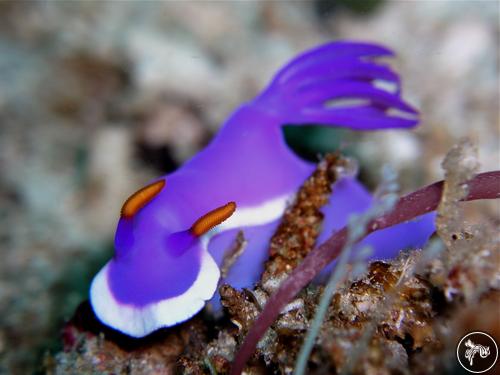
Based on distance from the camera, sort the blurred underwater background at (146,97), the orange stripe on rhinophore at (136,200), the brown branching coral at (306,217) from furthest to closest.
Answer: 1. the blurred underwater background at (146,97)
2. the brown branching coral at (306,217)
3. the orange stripe on rhinophore at (136,200)

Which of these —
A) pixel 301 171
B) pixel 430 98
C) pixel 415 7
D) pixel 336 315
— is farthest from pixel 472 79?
pixel 336 315

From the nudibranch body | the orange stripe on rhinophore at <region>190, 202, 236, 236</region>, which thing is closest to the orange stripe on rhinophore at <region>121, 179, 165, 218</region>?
the nudibranch body

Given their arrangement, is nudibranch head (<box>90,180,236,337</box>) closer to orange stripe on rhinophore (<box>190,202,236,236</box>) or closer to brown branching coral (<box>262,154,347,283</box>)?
orange stripe on rhinophore (<box>190,202,236,236</box>)

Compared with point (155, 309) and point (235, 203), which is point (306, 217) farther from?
point (155, 309)

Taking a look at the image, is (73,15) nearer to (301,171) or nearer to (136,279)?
(301,171)

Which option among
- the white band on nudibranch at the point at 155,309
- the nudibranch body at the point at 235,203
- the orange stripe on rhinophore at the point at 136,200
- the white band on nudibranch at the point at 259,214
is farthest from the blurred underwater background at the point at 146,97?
the orange stripe on rhinophore at the point at 136,200

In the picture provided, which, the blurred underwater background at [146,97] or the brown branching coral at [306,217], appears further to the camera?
the blurred underwater background at [146,97]

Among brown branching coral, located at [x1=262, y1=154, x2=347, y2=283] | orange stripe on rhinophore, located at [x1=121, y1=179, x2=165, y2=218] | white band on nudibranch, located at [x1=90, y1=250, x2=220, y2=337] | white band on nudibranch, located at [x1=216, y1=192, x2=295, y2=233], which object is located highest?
orange stripe on rhinophore, located at [x1=121, y1=179, x2=165, y2=218]

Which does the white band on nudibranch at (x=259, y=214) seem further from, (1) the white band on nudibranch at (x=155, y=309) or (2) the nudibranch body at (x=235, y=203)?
(1) the white band on nudibranch at (x=155, y=309)

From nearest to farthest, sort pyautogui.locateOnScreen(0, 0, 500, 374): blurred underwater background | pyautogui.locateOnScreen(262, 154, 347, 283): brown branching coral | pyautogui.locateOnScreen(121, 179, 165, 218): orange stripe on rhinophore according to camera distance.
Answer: pyautogui.locateOnScreen(121, 179, 165, 218): orange stripe on rhinophore < pyautogui.locateOnScreen(262, 154, 347, 283): brown branching coral < pyautogui.locateOnScreen(0, 0, 500, 374): blurred underwater background

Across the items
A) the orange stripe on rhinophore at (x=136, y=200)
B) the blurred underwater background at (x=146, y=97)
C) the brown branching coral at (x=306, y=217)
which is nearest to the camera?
the orange stripe on rhinophore at (x=136, y=200)

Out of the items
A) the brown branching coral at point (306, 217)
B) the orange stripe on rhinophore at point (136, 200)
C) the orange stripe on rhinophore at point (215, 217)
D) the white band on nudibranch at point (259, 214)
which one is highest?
the orange stripe on rhinophore at point (136, 200)
